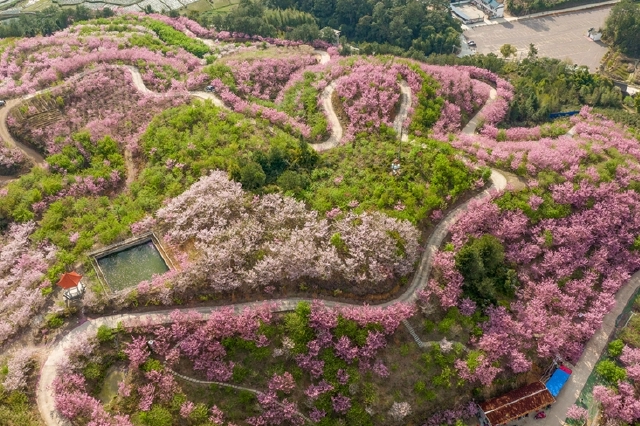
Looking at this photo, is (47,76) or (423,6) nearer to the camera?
(47,76)

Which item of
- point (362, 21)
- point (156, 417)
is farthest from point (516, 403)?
point (362, 21)

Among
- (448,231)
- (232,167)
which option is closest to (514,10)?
(448,231)

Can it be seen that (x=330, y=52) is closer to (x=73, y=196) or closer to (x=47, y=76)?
(x=47, y=76)

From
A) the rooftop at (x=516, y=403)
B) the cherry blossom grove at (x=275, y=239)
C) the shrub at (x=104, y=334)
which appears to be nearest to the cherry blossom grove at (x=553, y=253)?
the rooftop at (x=516, y=403)

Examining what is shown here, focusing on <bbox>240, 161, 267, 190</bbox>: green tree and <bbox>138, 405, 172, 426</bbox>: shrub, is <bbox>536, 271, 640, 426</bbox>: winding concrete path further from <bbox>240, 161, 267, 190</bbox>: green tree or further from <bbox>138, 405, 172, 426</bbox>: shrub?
<bbox>240, 161, 267, 190</bbox>: green tree

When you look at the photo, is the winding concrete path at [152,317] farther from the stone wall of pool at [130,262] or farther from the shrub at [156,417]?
the shrub at [156,417]

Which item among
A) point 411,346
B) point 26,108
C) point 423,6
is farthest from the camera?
point 423,6
